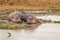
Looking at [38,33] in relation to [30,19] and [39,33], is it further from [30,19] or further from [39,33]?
[30,19]

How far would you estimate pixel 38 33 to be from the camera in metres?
0.85

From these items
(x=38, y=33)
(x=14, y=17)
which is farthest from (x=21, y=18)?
(x=38, y=33)

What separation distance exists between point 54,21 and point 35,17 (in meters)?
Result: 0.15

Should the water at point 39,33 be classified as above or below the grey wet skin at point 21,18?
below

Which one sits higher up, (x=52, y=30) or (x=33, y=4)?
Result: (x=33, y=4)

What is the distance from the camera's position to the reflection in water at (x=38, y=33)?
85cm

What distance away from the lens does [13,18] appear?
84 centimetres

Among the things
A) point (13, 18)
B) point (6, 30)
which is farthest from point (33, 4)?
point (6, 30)

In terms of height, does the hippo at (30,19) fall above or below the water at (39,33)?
above

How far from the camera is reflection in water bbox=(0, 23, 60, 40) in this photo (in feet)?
2.79

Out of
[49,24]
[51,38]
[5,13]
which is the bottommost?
[51,38]

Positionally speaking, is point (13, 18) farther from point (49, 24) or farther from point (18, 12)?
point (49, 24)

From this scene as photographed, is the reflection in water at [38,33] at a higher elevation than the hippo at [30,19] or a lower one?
lower

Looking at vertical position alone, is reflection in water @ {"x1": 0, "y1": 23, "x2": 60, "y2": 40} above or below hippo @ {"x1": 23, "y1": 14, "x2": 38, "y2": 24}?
below
